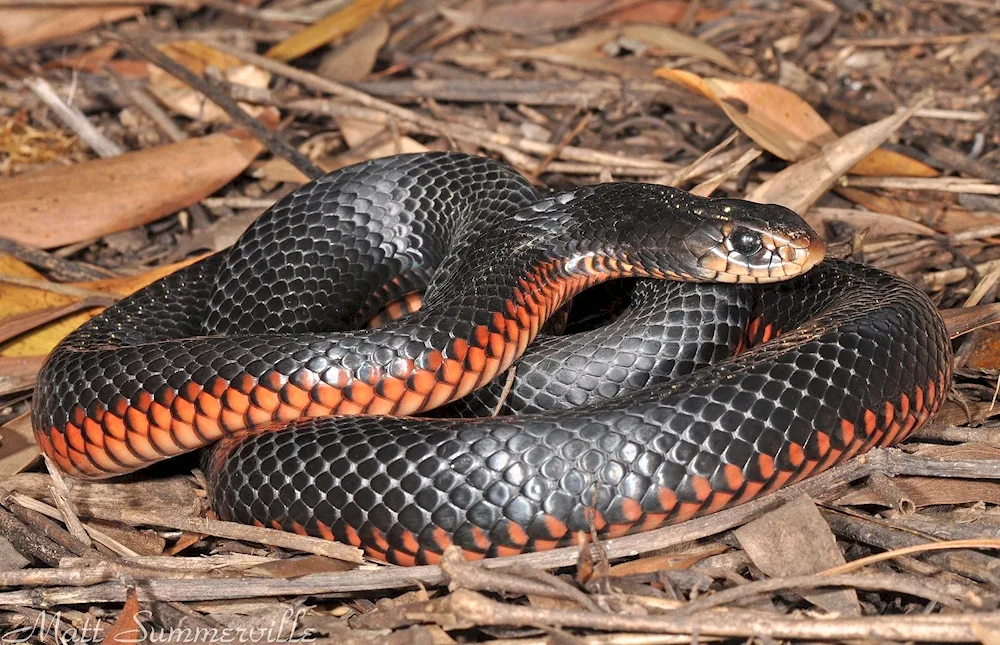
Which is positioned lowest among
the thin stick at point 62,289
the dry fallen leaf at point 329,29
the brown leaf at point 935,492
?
the brown leaf at point 935,492

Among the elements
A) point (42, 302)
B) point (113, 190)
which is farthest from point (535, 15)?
point (42, 302)

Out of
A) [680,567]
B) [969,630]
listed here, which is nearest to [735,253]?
[680,567]

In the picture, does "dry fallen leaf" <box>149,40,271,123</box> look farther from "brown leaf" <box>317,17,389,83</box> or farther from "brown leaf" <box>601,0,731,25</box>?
"brown leaf" <box>601,0,731,25</box>

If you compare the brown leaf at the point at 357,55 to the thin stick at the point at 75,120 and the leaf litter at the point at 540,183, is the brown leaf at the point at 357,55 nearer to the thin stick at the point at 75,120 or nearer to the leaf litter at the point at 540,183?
the leaf litter at the point at 540,183

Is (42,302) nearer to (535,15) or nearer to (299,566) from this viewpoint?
(299,566)

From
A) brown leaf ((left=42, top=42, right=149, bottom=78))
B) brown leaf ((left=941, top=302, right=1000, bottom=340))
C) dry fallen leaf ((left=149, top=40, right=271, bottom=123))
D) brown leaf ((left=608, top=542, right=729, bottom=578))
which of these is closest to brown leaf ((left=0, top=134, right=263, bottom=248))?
dry fallen leaf ((left=149, top=40, right=271, bottom=123))

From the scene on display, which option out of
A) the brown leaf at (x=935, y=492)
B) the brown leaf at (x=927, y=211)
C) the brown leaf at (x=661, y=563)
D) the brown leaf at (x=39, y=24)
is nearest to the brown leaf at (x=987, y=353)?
the brown leaf at (x=935, y=492)
